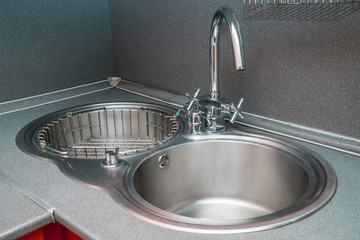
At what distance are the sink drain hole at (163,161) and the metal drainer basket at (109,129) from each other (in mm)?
219

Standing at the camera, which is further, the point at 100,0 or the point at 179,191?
the point at 100,0

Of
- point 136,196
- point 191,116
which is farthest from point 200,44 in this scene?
point 136,196

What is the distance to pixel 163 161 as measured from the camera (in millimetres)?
1104

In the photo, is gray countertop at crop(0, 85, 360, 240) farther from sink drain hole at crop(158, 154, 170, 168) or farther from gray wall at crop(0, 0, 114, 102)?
gray wall at crop(0, 0, 114, 102)

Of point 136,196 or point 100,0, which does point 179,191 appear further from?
point 100,0

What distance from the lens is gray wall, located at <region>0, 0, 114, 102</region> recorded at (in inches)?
56.5

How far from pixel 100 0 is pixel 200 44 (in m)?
0.62

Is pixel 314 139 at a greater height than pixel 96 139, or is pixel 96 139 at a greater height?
pixel 314 139

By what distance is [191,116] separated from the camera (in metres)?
1.19

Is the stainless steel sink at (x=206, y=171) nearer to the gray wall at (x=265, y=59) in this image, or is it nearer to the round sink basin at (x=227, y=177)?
the round sink basin at (x=227, y=177)

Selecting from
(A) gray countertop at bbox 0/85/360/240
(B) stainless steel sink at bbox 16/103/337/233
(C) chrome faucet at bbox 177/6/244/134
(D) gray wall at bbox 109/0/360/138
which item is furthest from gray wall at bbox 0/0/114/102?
(C) chrome faucet at bbox 177/6/244/134

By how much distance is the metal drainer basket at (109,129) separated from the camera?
1.35 metres

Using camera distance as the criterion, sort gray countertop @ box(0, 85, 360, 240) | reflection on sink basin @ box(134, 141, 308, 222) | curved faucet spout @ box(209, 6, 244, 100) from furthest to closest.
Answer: reflection on sink basin @ box(134, 141, 308, 222), curved faucet spout @ box(209, 6, 244, 100), gray countertop @ box(0, 85, 360, 240)

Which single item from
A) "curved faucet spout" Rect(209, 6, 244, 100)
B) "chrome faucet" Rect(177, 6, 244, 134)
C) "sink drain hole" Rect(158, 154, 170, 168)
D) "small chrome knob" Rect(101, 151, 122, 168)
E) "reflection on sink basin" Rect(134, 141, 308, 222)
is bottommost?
"reflection on sink basin" Rect(134, 141, 308, 222)
